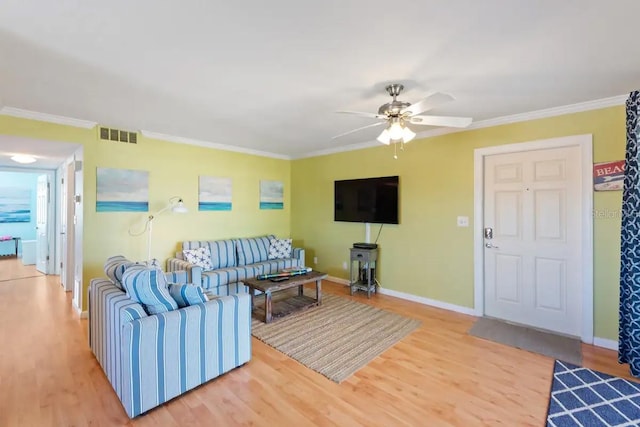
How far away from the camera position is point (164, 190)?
14.0ft

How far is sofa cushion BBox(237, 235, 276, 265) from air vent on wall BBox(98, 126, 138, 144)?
2.08m

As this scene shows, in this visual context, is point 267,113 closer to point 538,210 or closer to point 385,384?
point 385,384

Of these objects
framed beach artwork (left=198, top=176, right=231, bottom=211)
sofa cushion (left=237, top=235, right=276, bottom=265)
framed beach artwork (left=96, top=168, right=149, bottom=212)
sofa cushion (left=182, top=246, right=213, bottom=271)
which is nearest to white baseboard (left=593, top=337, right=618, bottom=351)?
sofa cushion (left=237, top=235, right=276, bottom=265)

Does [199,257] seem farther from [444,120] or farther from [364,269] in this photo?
[444,120]

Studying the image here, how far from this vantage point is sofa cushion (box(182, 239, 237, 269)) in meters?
4.34

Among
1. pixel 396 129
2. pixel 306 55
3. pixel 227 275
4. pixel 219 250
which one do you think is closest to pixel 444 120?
pixel 396 129

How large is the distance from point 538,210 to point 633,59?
1.64 meters

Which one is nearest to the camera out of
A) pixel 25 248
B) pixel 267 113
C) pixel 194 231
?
pixel 267 113

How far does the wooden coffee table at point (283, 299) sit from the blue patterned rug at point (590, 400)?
8.19 ft

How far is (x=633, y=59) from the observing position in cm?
209

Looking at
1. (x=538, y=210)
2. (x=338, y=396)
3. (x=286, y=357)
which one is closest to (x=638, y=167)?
(x=538, y=210)

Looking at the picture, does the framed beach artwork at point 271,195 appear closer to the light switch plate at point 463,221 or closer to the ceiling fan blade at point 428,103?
the light switch plate at point 463,221

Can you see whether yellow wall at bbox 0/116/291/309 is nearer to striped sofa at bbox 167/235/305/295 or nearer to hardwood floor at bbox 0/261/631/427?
striped sofa at bbox 167/235/305/295

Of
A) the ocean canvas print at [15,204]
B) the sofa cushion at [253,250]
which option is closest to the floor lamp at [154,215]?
the sofa cushion at [253,250]
